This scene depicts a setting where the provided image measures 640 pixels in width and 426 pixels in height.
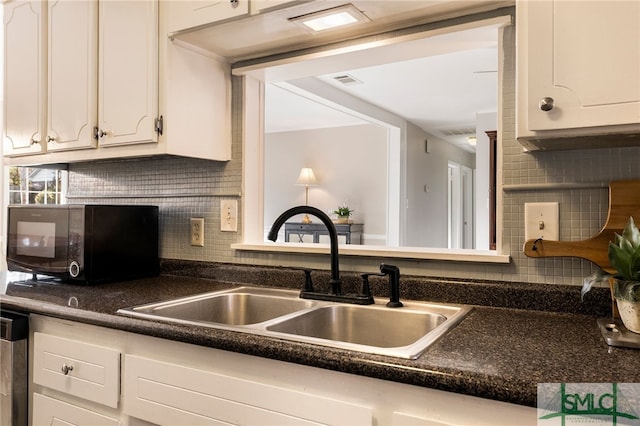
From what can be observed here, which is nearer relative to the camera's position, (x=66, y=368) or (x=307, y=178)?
(x=66, y=368)

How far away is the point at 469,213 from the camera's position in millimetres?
8742

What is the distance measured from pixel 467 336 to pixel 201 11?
4.33ft

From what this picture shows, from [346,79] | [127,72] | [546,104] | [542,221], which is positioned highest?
[346,79]

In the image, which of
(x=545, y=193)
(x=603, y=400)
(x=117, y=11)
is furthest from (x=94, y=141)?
(x=603, y=400)

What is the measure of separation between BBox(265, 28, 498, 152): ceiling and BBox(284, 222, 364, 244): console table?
4.71 feet

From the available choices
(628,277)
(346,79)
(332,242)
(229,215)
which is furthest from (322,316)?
(346,79)

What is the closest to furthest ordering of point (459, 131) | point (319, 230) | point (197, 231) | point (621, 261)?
point (621, 261) → point (197, 231) → point (319, 230) → point (459, 131)

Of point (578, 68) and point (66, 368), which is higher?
point (578, 68)

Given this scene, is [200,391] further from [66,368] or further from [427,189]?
[427,189]

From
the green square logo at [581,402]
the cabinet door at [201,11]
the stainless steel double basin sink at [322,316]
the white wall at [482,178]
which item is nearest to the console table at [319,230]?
the white wall at [482,178]

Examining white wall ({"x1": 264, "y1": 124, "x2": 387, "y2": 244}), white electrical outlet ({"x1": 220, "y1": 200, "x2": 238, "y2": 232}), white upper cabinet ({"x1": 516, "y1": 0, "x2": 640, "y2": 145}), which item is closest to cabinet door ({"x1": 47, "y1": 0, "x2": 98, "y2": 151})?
white electrical outlet ({"x1": 220, "y1": 200, "x2": 238, "y2": 232})

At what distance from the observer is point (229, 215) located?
196 cm

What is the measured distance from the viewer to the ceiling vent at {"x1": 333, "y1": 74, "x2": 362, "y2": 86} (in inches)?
150

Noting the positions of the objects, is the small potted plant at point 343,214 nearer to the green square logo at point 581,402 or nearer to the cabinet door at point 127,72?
the cabinet door at point 127,72
